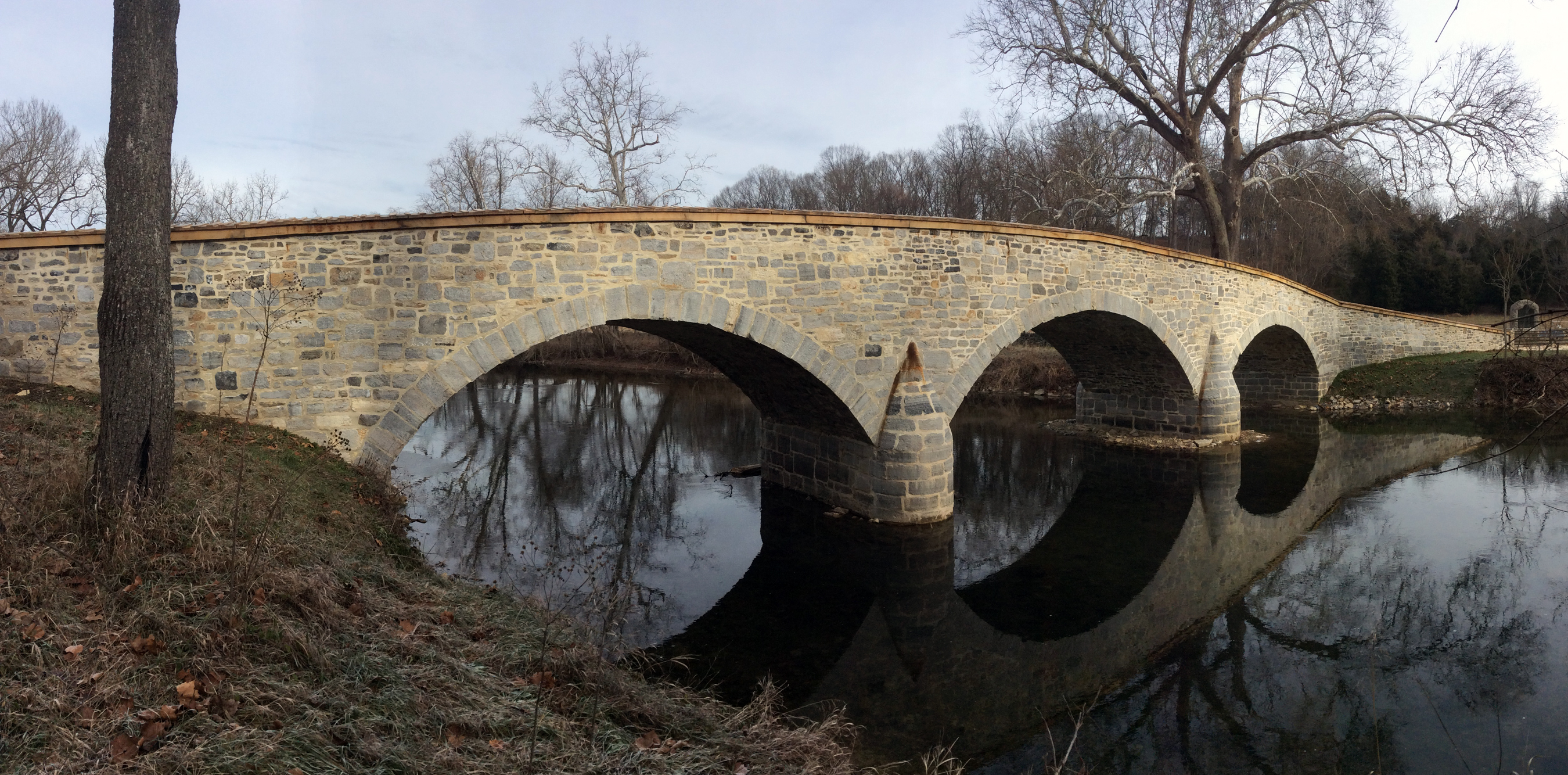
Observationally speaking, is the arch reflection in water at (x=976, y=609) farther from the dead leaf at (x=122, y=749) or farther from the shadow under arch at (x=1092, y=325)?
the dead leaf at (x=122, y=749)

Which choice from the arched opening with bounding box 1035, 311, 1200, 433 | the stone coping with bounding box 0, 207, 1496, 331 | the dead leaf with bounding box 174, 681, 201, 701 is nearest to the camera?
the dead leaf with bounding box 174, 681, 201, 701

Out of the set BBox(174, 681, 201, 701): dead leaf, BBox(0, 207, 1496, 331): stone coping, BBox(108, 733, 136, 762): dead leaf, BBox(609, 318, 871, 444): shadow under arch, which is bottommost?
BBox(108, 733, 136, 762): dead leaf

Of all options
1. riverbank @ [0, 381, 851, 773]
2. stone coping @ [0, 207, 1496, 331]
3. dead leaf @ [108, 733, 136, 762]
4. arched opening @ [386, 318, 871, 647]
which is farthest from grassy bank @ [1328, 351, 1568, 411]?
dead leaf @ [108, 733, 136, 762]

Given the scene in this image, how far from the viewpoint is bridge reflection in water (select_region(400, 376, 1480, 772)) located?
215 inches

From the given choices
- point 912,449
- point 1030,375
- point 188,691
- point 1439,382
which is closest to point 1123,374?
point 1030,375

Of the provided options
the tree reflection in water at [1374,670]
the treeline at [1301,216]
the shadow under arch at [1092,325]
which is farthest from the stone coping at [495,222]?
the treeline at [1301,216]

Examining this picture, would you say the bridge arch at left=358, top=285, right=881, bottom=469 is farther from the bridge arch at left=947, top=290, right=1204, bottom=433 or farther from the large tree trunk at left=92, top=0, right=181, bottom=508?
the large tree trunk at left=92, top=0, right=181, bottom=508

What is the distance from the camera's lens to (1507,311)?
22.2 metres

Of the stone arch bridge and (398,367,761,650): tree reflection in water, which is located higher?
the stone arch bridge

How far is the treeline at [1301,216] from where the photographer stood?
1847 cm

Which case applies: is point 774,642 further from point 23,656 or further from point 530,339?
point 23,656

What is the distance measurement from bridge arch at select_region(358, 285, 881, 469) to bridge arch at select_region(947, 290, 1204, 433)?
145cm

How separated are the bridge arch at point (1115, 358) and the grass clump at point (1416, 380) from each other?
670cm

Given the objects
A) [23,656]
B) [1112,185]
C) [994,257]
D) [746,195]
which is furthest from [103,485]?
[746,195]
